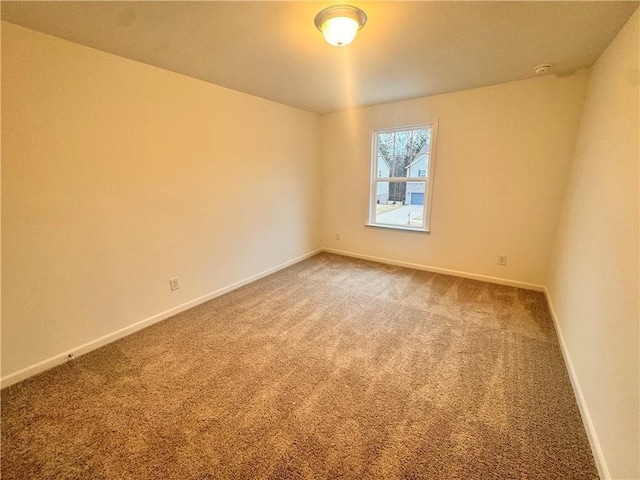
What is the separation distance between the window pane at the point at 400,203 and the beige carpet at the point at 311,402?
1541mm

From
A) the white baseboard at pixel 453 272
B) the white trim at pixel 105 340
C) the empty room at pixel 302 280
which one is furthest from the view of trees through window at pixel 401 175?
the white trim at pixel 105 340

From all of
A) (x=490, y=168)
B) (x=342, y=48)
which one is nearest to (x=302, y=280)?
(x=342, y=48)

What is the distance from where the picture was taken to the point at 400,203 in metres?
3.85

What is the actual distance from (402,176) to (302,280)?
6.56ft

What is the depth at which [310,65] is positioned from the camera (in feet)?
7.48

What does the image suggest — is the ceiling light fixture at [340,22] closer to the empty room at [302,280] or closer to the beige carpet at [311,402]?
the empty room at [302,280]

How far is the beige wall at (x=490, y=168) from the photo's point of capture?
8.73ft

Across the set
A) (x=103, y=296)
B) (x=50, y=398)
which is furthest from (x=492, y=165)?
(x=50, y=398)

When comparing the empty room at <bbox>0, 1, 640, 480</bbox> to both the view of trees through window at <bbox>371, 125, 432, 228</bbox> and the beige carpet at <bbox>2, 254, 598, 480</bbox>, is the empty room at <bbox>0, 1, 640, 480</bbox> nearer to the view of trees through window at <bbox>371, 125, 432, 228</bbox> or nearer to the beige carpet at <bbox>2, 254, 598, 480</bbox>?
the beige carpet at <bbox>2, 254, 598, 480</bbox>

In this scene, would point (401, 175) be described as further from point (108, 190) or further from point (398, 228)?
point (108, 190)

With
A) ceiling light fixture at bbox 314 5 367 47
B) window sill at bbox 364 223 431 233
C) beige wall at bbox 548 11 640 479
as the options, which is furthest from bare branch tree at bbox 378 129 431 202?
ceiling light fixture at bbox 314 5 367 47

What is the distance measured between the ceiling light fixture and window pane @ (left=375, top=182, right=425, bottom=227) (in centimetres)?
234

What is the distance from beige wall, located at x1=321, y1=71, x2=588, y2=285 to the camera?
2660 millimetres

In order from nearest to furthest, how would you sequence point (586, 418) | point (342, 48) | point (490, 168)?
point (586, 418) → point (342, 48) → point (490, 168)
